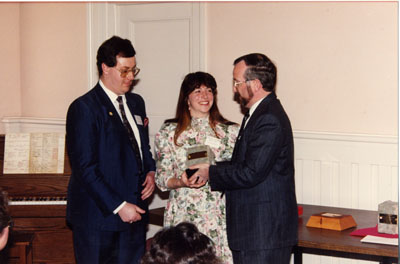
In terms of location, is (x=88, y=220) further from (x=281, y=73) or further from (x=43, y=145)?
(x=281, y=73)

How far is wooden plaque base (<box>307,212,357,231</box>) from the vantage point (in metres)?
→ 3.92

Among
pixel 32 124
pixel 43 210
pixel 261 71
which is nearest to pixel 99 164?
pixel 261 71

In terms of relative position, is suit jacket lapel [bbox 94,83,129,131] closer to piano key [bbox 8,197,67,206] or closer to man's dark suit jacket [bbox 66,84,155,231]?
man's dark suit jacket [bbox 66,84,155,231]

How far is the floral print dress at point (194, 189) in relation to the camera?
3789 mm

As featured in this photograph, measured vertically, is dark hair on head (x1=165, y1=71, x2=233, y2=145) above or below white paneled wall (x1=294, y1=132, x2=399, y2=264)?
above

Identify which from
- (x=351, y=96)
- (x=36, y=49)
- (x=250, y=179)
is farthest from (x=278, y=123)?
(x=36, y=49)

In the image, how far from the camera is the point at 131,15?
5656 millimetres

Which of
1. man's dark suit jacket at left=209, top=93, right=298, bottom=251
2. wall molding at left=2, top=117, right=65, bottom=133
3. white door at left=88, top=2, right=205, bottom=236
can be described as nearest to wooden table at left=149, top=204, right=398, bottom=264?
man's dark suit jacket at left=209, top=93, right=298, bottom=251

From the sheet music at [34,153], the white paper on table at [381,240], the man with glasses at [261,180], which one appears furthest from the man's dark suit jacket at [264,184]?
the sheet music at [34,153]

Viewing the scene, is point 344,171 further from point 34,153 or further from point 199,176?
point 34,153

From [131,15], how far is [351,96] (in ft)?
7.27

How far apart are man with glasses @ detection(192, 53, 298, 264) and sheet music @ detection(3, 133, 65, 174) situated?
2.01m

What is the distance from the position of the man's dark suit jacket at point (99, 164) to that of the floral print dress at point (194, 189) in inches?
9.6

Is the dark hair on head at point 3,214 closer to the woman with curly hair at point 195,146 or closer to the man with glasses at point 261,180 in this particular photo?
the man with glasses at point 261,180
